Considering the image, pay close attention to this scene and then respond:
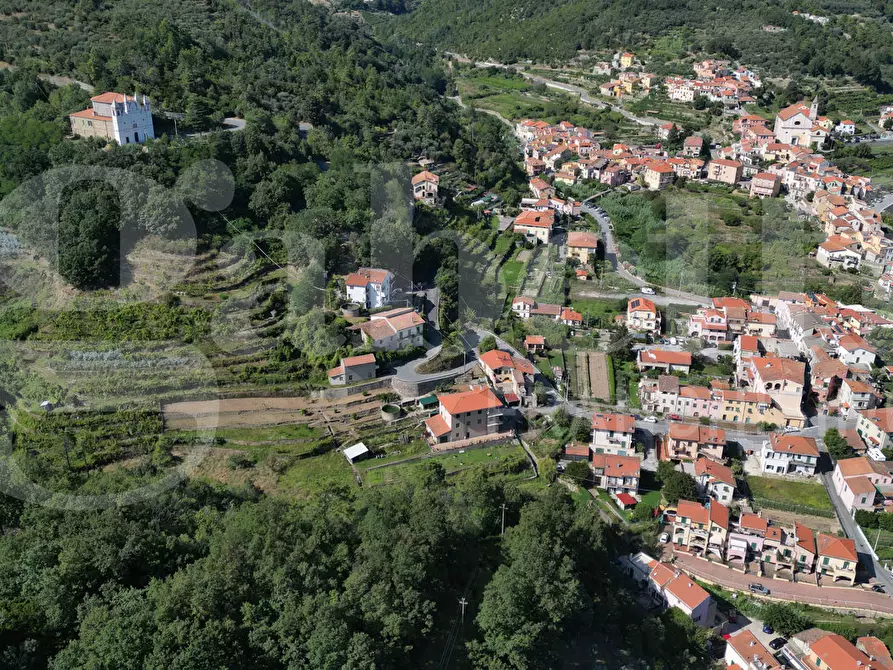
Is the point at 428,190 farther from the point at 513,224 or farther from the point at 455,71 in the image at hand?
the point at 455,71

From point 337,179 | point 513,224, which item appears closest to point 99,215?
point 337,179

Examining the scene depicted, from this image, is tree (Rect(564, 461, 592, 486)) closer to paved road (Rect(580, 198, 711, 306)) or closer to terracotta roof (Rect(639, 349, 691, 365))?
terracotta roof (Rect(639, 349, 691, 365))

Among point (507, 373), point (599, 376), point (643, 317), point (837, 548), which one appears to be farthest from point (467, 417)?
point (837, 548)

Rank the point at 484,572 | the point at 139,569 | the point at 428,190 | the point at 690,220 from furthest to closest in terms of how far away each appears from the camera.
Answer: the point at 690,220 < the point at 428,190 < the point at 484,572 < the point at 139,569

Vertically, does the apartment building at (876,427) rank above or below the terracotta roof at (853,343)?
below

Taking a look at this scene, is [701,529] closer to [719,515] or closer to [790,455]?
[719,515]

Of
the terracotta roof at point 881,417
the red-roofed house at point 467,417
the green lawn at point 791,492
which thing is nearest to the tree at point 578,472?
the red-roofed house at point 467,417

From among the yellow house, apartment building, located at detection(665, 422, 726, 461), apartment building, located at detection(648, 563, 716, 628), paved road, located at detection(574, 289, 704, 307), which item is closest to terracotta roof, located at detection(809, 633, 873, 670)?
apartment building, located at detection(648, 563, 716, 628)

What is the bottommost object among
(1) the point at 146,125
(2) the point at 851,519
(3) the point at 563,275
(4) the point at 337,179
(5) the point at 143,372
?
(2) the point at 851,519

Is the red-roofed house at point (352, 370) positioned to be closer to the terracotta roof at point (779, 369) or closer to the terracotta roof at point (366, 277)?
the terracotta roof at point (366, 277)
